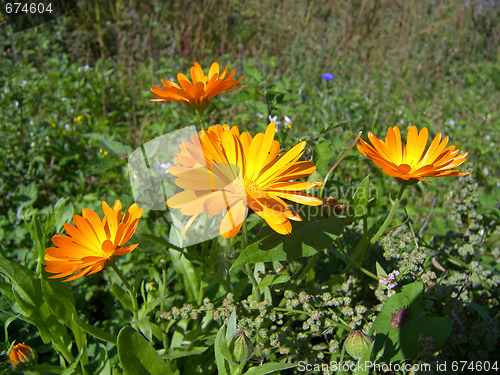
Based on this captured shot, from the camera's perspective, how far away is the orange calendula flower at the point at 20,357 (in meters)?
1.03

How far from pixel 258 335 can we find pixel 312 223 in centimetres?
37

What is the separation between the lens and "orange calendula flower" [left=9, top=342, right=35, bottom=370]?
1.03 meters

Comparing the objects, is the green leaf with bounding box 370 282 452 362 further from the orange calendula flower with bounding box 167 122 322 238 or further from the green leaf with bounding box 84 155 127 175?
the green leaf with bounding box 84 155 127 175

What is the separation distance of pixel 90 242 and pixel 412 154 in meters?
0.93

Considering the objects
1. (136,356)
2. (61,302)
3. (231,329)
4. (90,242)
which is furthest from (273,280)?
(61,302)

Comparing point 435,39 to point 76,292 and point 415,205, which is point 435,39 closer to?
point 415,205

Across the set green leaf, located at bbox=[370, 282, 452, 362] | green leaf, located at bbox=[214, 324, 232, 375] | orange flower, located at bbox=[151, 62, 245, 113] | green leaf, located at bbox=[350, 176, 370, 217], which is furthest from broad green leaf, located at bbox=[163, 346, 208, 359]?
orange flower, located at bbox=[151, 62, 245, 113]

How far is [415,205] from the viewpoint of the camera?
93.1 inches

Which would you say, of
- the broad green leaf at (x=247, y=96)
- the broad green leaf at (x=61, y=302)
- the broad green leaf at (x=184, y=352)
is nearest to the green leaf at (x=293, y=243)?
the broad green leaf at (x=184, y=352)

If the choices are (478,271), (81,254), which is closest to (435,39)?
(478,271)

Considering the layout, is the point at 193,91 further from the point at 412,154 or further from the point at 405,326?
the point at 405,326

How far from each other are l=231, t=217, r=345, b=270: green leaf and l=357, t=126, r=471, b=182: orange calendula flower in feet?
0.61

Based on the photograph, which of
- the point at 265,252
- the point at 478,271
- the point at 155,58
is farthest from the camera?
the point at 155,58

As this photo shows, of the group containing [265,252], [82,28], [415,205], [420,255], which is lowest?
[415,205]
